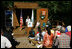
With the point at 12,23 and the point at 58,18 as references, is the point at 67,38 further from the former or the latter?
the point at 12,23

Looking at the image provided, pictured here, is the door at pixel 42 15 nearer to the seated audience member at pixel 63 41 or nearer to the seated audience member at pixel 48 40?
the seated audience member at pixel 63 41

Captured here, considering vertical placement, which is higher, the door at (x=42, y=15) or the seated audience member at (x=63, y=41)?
the door at (x=42, y=15)

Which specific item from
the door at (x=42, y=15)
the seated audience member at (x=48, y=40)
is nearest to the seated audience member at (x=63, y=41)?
the seated audience member at (x=48, y=40)

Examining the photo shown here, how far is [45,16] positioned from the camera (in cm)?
196

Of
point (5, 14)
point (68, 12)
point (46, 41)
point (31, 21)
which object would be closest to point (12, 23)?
point (5, 14)

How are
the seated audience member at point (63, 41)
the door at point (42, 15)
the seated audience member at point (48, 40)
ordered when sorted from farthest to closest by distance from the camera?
the seated audience member at point (48, 40) → the seated audience member at point (63, 41) → the door at point (42, 15)

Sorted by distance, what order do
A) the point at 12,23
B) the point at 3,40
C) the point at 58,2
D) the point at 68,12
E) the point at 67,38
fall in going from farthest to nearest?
1. the point at 67,38
2. the point at 3,40
3. the point at 58,2
4. the point at 68,12
5. the point at 12,23

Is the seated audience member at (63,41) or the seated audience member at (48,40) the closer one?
the seated audience member at (63,41)

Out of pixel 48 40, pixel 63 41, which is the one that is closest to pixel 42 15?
pixel 63 41

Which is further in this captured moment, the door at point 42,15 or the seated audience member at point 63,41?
the seated audience member at point 63,41

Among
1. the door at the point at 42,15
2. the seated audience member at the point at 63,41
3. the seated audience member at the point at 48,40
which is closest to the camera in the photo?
the door at the point at 42,15

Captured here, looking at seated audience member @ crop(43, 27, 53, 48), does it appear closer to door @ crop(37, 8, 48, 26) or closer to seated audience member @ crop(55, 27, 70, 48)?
seated audience member @ crop(55, 27, 70, 48)

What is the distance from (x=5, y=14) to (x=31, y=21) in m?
0.36

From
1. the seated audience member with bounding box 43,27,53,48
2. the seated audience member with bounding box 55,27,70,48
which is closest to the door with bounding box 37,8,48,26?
the seated audience member with bounding box 55,27,70,48
